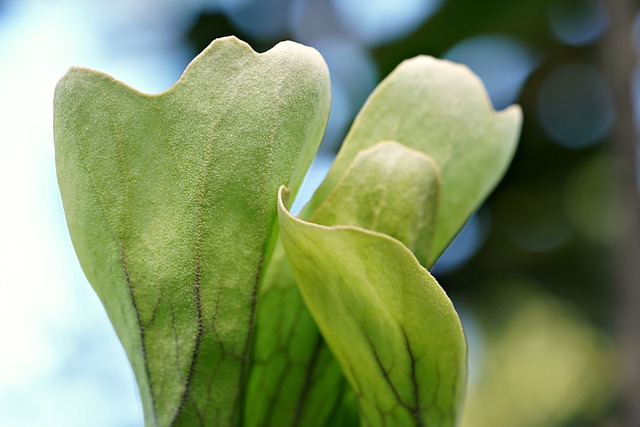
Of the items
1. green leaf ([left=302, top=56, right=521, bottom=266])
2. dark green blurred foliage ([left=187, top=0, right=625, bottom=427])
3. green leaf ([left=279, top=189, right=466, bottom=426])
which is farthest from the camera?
dark green blurred foliage ([left=187, top=0, right=625, bottom=427])

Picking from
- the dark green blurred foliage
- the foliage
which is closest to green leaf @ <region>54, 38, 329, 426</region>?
the foliage

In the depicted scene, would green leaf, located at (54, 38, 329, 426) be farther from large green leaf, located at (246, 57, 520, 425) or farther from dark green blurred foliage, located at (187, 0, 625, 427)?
dark green blurred foliage, located at (187, 0, 625, 427)

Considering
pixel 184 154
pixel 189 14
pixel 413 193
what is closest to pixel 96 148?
pixel 184 154

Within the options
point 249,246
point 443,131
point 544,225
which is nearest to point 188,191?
point 249,246

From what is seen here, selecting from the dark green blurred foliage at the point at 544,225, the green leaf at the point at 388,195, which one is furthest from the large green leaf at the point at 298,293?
the dark green blurred foliage at the point at 544,225

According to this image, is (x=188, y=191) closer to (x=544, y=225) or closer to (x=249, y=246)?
(x=249, y=246)

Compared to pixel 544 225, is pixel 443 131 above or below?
above

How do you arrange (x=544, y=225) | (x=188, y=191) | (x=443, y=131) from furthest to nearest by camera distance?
(x=544, y=225)
(x=443, y=131)
(x=188, y=191)
